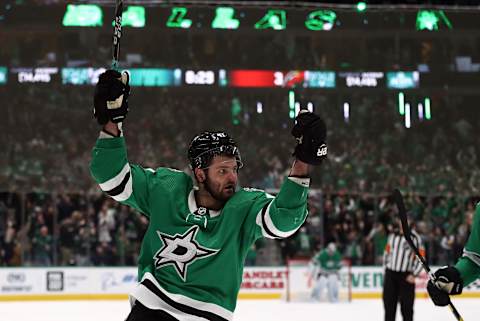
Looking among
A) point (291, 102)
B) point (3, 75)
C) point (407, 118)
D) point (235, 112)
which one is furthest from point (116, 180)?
point (407, 118)

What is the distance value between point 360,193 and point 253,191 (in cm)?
889

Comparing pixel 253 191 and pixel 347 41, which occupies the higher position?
pixel 347 41

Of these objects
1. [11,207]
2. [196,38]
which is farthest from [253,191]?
[196,38]

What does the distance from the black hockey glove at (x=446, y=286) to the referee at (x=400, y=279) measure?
3429 mm

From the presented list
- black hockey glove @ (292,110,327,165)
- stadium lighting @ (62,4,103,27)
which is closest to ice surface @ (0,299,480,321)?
stadium lighting @ (62,4,103,27)

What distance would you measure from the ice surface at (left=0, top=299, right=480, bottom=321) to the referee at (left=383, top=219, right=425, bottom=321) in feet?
3.92

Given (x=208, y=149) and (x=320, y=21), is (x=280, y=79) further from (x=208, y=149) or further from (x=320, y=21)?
(x=208, y=149)

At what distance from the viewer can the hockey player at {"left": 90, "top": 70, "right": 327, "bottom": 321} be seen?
2279mm

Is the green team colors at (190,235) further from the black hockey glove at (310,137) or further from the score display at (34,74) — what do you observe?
the score display at (34,74)

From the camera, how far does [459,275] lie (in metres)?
2.91

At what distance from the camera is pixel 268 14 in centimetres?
1179

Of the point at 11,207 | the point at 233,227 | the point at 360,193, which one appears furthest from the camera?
the point at 360,193

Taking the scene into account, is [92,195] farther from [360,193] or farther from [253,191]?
[253,191]

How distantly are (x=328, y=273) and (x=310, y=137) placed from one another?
7649 millimetres
